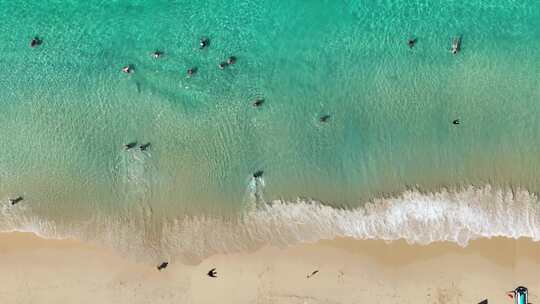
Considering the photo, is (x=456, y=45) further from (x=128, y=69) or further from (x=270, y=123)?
(x=128, y=69)

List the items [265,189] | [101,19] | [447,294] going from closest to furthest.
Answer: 1. [447,294]
2. [265,189]
3. [101,19]

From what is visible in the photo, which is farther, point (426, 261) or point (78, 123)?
point (78, 123)

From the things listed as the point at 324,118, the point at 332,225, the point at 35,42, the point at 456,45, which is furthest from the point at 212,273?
the point at 456,45

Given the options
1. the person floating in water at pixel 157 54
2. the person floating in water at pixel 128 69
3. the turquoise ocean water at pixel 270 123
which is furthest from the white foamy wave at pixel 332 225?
the person floating in water at pixel 157 54

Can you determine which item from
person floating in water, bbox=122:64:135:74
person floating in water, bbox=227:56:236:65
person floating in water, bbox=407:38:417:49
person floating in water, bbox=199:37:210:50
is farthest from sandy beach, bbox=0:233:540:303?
person floating in water, bbox=199:37:210:50

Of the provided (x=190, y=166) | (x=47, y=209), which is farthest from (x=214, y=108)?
(x=47, y=209)

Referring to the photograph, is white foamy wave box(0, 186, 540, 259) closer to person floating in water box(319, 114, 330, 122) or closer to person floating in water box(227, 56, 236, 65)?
person floating in water box(319, 114, 330, 122)

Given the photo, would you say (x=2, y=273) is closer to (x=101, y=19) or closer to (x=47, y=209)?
(x=47, y=209)
